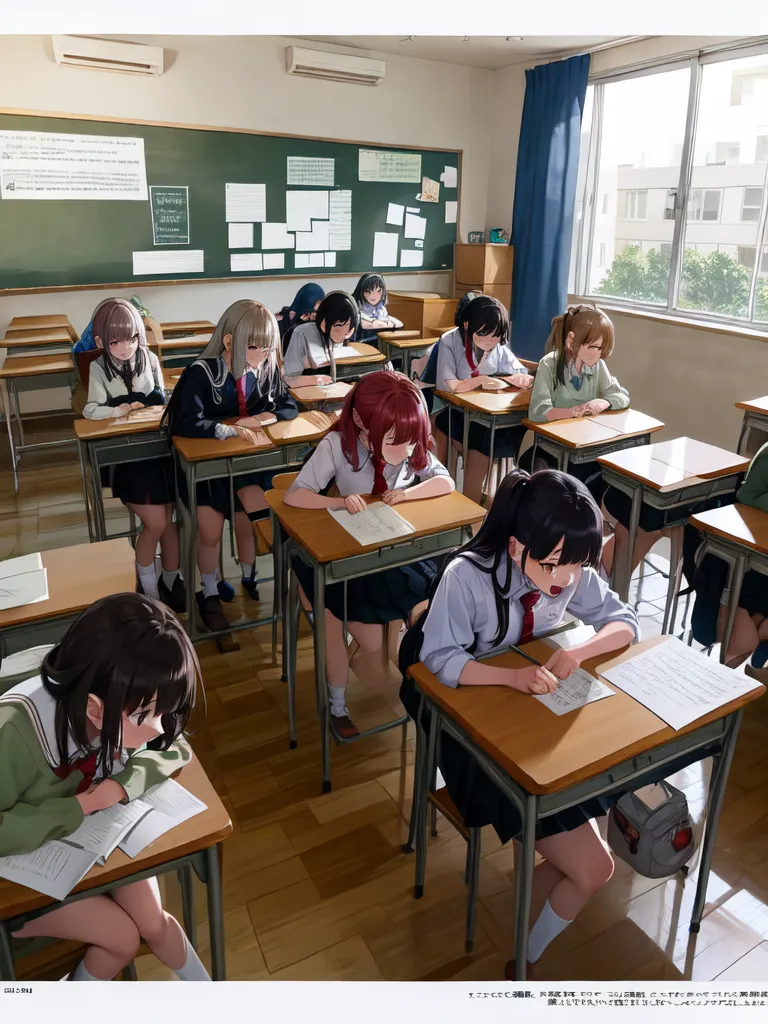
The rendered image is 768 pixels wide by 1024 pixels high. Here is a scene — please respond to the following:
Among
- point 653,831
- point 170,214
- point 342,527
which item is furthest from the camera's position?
point 170,214

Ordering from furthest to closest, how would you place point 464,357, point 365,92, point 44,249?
point 365,92 → point 44,249 → point 464,357

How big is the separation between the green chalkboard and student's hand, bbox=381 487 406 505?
403 centimetres

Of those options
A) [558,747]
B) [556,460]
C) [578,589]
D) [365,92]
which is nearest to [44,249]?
[365,92]

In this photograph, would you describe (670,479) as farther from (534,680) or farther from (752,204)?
(752,204)

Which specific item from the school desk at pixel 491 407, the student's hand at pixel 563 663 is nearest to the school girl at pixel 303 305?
the school desk at pixel 491 407

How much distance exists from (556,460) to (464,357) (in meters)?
0.92

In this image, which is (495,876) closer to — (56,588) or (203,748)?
(203,748)

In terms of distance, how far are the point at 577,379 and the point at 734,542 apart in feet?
4.78

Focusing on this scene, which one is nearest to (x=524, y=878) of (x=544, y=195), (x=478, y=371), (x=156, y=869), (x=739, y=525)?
(x=156, y=869)

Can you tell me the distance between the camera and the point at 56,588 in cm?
182

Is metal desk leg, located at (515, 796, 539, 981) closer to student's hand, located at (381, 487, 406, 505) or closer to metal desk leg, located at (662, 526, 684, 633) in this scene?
student's hand, located at (381, 487, 406, 505)

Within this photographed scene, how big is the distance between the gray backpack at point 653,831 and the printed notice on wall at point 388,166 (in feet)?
18.6

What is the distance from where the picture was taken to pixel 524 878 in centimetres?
135

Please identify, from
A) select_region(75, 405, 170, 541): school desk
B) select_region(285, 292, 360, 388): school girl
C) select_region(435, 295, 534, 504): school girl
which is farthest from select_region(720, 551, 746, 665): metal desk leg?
select_region(285, 292, 360, 388): school girl
